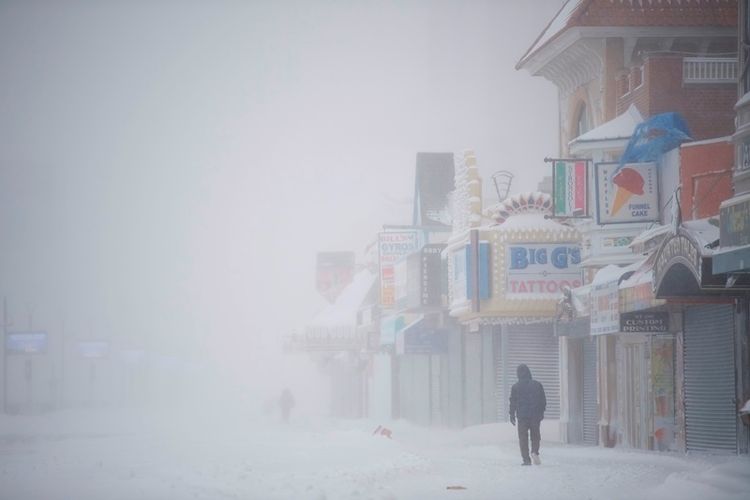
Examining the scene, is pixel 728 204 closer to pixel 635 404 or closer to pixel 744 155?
pixel 744 155

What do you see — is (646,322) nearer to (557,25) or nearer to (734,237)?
(734,237)

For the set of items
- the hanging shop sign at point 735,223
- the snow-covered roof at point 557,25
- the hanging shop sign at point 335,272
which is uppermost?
the snow-covered roof at point 557,25

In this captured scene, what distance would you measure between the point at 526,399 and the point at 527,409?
0.20 meters

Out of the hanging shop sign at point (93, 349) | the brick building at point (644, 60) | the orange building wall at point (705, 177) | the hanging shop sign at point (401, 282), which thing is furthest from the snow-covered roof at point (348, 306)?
the hanging shop sign at point (93, 349)

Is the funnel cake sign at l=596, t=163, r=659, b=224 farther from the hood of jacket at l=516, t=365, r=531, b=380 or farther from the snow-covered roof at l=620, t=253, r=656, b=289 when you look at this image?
the hood of jacket at l=516, t=365, r=531, b=380

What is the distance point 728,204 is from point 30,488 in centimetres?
1300

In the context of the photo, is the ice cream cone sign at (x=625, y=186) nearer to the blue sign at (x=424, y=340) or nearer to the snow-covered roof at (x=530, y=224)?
the snow-covered roof at (x=530, y=224)

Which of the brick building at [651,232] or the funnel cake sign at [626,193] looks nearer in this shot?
the brick building at [651,232]

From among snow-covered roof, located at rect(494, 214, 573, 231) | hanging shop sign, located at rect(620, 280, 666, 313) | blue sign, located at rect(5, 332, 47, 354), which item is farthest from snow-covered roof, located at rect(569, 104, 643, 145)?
blue sign, located at rect(5, 332, 47, 354)

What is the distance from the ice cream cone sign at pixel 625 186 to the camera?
32281mm

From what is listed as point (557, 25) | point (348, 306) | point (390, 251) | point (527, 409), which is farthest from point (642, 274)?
point (348, 306)

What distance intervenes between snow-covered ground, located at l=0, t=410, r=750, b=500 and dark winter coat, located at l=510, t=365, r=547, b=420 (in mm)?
990

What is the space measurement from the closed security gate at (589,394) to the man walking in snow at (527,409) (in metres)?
12.1

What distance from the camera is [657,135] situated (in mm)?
31891
